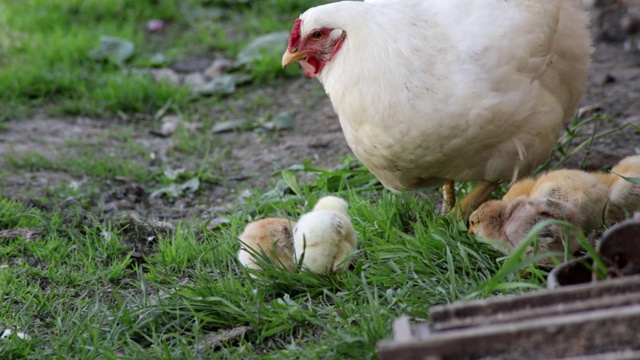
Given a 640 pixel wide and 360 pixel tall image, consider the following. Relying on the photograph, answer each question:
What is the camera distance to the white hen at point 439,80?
126 inches

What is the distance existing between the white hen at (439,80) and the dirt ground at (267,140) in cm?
97

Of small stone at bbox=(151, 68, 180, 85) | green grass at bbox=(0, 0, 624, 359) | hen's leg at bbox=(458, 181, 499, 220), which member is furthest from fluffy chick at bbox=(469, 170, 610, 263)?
small stone at bbox=(151, 68, 180, 85)

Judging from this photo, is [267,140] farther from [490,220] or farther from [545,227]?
[545,227]

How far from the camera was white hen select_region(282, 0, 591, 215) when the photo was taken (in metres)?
3.20

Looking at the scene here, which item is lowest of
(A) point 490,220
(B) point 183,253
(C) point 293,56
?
(B) point 183,253

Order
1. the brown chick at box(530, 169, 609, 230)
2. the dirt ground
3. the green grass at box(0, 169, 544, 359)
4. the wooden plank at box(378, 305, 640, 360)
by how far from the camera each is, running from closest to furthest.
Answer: the wooden plank at box(378, 305, 640, 360) < the green grass at box(0, 169, 544, 359) < the brown chick at box(530, 169, 609, 230) < the dirt ground

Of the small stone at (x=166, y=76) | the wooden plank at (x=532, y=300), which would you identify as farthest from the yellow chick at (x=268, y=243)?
the small stone at (x=166, y=76)

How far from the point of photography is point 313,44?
3.44m

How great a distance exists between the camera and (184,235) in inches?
154

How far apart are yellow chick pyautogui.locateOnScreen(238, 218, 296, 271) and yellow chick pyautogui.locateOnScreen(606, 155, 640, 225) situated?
1.26 metres

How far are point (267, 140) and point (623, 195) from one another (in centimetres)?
272

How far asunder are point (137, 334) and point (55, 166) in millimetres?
2288

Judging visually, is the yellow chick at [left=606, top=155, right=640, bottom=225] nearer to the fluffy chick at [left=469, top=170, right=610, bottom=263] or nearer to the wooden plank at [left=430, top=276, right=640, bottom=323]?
the fluffy chick at [left=469, top=170, right=610, bottom=263]

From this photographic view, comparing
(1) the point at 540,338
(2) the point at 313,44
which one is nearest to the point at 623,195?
(2) the point at 313,44
